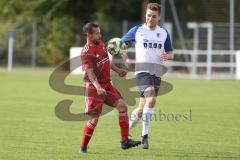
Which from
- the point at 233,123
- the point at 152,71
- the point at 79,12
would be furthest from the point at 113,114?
the point at 79,12

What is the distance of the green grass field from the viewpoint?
35.4 ft

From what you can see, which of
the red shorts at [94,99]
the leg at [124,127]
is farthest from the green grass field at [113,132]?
the red shorts at [94,99]

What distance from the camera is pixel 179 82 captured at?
1215 inches

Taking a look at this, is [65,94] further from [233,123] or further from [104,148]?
[104,148]

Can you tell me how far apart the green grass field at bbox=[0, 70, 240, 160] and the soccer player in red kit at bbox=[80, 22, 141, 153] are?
0.32m

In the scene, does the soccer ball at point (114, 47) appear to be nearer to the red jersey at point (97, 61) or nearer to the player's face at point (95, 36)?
the red jersey at point (97, 61)

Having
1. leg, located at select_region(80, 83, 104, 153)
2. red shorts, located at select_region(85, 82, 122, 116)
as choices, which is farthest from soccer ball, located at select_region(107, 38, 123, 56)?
leg, located at select_region(80, 83, 104, 153)

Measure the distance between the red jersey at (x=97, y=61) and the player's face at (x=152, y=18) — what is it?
47.1 inches

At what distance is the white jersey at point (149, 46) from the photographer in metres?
12.0

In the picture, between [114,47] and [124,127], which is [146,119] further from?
[114,47]

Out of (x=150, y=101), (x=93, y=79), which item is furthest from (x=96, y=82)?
(x=150, y=101)

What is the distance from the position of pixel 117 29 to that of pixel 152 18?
98.1ft

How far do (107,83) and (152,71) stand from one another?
1.32m

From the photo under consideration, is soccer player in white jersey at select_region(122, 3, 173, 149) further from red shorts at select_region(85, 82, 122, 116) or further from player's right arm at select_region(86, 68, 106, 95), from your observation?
player's right arm at select_region(86, 68, 106, 95)
